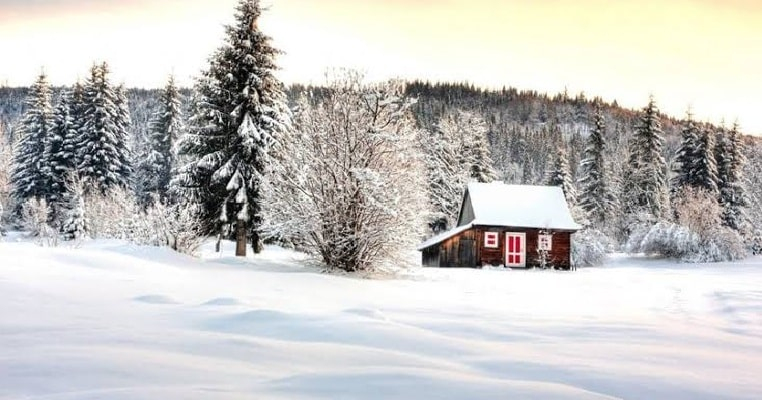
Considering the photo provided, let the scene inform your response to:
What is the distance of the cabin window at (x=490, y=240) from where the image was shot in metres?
36.2

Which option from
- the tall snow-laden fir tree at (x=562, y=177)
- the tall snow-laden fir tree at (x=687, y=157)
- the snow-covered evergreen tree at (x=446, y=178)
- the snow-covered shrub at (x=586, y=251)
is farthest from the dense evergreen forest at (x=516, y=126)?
the snow-covered shrub at (x=586, y=251)

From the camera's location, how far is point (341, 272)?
66.0ft

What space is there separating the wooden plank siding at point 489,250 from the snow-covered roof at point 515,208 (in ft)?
1.36

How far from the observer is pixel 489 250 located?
36.1 m

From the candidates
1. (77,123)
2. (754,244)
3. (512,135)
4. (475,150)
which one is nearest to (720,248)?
(754,244)

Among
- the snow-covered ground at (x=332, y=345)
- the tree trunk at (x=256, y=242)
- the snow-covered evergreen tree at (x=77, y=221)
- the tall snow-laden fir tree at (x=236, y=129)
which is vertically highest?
the tall snow-laden fir tree at (x=236, y=129)

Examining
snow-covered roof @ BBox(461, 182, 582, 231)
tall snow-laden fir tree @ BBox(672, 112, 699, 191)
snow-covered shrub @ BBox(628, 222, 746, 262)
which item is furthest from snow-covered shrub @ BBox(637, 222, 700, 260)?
tall snow-laden fir tree @ BBox(672, 112, 699, 191)

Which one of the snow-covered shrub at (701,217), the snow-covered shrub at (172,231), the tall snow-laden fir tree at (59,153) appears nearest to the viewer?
the snow-covered shrub at (172,231)

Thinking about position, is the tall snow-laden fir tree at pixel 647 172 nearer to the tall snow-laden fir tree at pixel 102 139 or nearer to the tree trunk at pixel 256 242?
the tree trunk at pixel 256 242

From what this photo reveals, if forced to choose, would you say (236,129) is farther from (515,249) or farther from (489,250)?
(515,249)

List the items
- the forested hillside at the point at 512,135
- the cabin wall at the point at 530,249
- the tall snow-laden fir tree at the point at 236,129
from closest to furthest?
the tall snow-laden fir tree at the point at 236,129
the cabin wall at the point at 530,249
the forested hillside at the point at 512,135

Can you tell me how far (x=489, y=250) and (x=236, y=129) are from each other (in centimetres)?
1617

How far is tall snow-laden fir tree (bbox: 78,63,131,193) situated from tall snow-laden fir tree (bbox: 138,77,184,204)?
18.5 feet

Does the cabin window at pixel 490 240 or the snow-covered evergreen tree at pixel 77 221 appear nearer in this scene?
the cabin window at pixel 490 240
